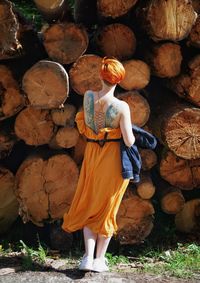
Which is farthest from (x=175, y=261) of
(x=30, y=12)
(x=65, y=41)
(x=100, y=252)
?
(x=30, y=12)

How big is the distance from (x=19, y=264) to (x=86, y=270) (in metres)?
0.63

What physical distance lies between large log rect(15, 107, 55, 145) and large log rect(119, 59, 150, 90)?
71cm

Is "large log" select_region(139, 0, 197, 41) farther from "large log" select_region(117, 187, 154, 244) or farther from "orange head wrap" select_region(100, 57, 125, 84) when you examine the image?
"large log" select_region(117, 187, 154, 244)

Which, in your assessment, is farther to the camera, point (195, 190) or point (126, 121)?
point (195, 190)

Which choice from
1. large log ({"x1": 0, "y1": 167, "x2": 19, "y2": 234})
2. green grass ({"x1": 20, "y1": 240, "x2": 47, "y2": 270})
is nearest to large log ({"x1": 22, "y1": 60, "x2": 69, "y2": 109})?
large log ({"x1": 0, "y1": 167, "x2": 19, "y2": 234})

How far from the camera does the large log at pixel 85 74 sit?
4.47 metres

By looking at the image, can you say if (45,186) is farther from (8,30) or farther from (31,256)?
(8,30)

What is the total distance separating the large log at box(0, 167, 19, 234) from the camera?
4.96m

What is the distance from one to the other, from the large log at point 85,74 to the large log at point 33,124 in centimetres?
35

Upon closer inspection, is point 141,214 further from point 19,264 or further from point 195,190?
point 19,264

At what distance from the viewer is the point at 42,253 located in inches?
181

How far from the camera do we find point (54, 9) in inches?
175

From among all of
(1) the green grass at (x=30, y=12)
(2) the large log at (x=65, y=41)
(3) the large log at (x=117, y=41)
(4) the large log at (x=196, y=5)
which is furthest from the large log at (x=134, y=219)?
(1) the green grass at (x=30, y=12)

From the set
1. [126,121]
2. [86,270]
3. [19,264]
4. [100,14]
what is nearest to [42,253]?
[19,264]
